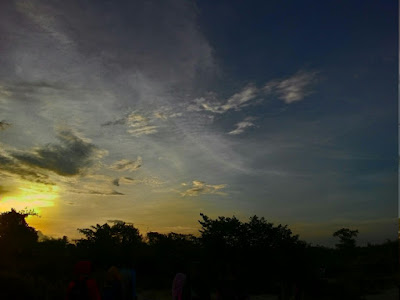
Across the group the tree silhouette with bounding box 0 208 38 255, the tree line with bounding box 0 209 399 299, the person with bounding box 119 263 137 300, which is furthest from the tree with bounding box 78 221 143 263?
the person with bounding box 119 263 137 300

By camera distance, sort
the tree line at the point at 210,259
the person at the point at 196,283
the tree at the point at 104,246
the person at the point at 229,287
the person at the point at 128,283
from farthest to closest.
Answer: the tree at the point at 104,246 → the tree line at the point at 210,259 → the person at the point at 128,283 → the person at the point at 196,283 → the person at the point at 229,287

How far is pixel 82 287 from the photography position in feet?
24.4

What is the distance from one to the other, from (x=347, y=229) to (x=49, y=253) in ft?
157

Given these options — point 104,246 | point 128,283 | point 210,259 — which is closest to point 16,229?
point 104,246

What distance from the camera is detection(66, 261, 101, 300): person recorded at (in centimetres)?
740

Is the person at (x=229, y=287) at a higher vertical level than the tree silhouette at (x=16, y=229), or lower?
lower

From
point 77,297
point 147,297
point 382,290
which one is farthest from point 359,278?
point 77,297

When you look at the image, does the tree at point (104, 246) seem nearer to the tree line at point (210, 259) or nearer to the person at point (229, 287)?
the tree line at point (210, 259)

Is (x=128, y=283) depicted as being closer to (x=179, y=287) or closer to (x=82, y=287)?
(x=179, y=287)

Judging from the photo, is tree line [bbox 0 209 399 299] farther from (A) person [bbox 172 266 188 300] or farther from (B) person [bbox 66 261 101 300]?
(B) person [bbox 66 261 101 300]

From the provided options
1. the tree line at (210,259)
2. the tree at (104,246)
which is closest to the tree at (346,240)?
the tree line at (210,259)

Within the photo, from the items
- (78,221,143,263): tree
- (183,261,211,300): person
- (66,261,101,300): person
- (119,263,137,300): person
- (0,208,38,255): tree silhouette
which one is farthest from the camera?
(0,208,38,255): tree silhouette

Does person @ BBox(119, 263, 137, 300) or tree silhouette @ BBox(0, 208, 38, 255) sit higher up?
tree silhouette @ BBox(0, 208, 38, 255)

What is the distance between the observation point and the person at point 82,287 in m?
7.40
